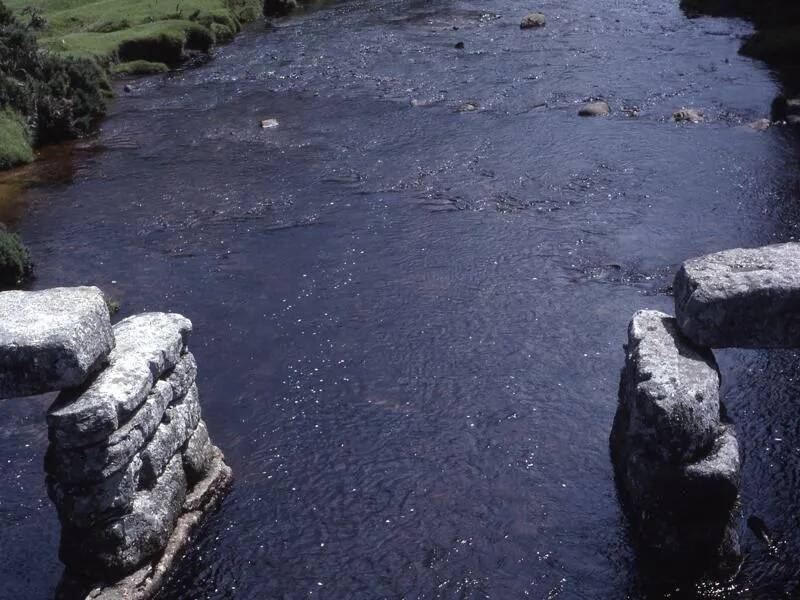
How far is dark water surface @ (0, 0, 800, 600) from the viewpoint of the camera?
762 inches

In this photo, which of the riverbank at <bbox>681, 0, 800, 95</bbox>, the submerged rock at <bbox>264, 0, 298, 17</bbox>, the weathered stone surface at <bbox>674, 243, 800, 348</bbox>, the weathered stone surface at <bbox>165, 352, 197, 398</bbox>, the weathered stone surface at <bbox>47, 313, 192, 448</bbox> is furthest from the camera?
the submerged rock at <bbox>264, 0, 298, 17</bbox>

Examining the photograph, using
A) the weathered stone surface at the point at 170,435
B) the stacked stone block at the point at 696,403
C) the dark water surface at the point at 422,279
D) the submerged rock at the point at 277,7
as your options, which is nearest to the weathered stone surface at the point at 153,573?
the dark water surface at the point at 422,279

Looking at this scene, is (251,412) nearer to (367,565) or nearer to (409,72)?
(367,565)

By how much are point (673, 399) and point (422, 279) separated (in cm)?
1373

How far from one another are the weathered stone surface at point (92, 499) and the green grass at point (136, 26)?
4374 centimetres

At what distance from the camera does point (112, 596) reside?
1778 centimetres

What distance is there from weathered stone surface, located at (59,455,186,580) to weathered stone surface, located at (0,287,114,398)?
2.80 meters

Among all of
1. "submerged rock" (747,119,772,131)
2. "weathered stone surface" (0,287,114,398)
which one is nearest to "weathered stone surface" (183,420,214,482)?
"weathered stone surface" (0,287,114,398)

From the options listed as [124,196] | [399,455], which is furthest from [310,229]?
[399,455]

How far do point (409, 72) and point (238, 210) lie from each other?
1998cm

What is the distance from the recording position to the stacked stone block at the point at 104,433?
672 inches

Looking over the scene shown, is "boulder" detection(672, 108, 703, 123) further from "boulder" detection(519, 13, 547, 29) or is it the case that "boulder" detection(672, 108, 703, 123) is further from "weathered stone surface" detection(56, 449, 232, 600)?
"weathered stone surface" detection(56, 449, 232, 600)

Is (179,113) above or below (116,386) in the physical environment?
below

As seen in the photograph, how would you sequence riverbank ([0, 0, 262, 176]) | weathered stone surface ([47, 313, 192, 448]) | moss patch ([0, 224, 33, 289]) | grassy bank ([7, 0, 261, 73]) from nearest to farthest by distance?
weathered stone surface ([47, 313, 192, 448]), moss patch ([0, 224, 33, 289]), riverbank ([0, 0, 262, 176]), grassy bank ([7, 0, 261, 73])
